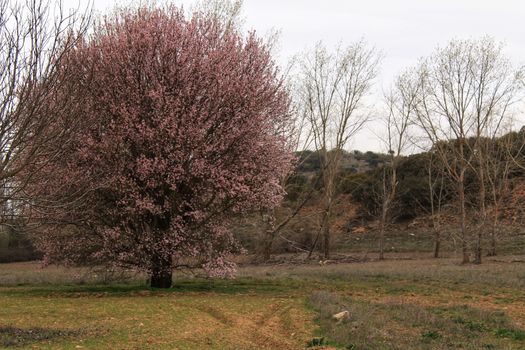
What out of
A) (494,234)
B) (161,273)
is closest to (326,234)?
(494,234)

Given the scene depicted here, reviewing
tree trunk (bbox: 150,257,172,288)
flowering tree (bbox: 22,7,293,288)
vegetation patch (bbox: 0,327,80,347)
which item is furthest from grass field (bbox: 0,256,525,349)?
flowering tree (bbox: 22,7,293,288)

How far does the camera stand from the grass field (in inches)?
352

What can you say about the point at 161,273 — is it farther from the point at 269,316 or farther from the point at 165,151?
the point at 269,316

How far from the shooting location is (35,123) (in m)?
9.88

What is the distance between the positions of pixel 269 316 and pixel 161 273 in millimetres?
6109

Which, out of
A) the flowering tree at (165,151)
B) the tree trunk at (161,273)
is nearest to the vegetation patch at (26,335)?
the flowering tree at (165,151)

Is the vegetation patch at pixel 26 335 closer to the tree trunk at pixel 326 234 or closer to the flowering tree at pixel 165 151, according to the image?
the flowering tree at pixel 165 151

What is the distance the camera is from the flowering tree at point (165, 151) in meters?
15.4

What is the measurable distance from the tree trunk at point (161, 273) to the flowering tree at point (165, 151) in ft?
0.18

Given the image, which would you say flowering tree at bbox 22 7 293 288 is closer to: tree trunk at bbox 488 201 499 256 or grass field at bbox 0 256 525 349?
grass field at bbox 0 256 525 349

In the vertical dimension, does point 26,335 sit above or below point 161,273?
below

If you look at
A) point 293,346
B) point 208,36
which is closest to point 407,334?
point 293,346

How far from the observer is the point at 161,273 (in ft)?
56.4

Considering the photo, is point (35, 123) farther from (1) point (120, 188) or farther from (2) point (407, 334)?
(2) point (407, 334)
